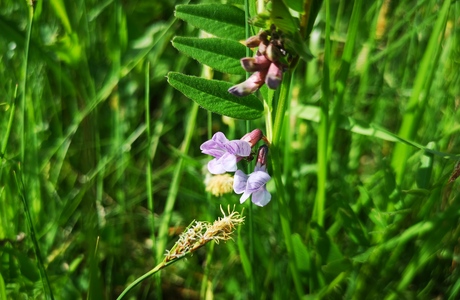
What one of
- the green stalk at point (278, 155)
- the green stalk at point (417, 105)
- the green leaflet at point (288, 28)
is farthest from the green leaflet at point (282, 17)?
the green stalk at point (417, 105)

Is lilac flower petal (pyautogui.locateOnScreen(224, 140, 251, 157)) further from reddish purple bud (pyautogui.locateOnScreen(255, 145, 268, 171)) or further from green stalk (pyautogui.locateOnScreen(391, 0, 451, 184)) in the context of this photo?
green stalk (pyautogui.locateOnScreen(391, 0, 451, 184))

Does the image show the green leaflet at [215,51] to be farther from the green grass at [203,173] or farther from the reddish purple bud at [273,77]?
the reddish purple bud at [273,77]

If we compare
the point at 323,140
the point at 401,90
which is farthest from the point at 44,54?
the point at 401,90

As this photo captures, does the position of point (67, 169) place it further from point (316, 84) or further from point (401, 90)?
point (401, 90)

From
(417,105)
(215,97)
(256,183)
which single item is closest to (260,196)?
(256,183)

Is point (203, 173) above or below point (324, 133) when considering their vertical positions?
below

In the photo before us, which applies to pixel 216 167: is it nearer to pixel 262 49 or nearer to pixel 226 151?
pixel 226 151

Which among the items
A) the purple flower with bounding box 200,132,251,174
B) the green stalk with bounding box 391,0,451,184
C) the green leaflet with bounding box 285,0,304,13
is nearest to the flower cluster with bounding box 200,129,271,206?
the purple flower with bounding box 200,132,251,174

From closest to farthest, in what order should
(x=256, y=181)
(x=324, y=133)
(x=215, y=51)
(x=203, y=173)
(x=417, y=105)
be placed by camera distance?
(x=256, y=181) < (x=215, y=51) < (x=324, y=133) < (x=417, y=105) < (x=203, y=173)
